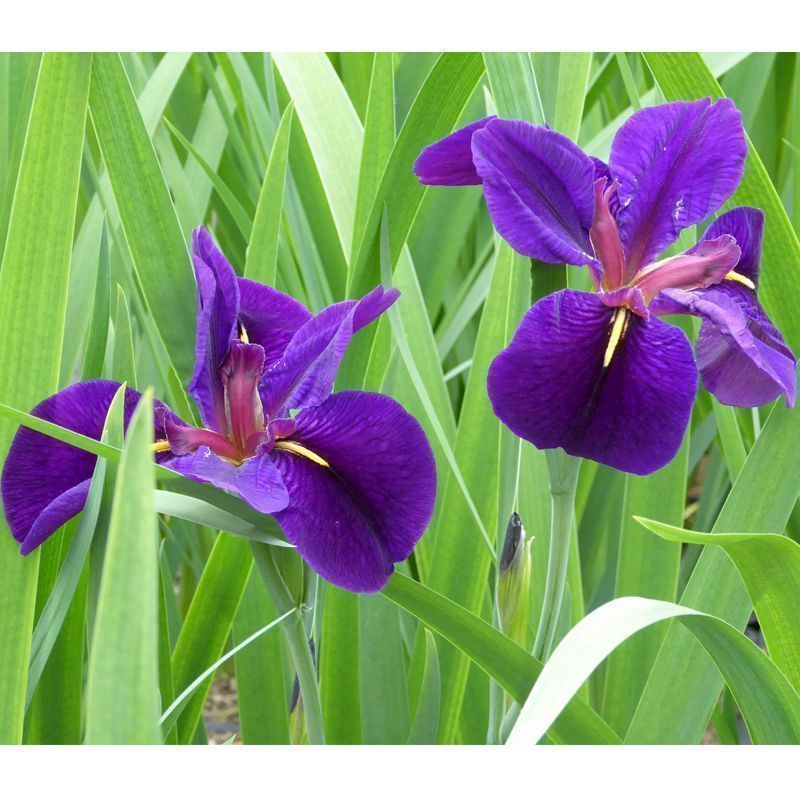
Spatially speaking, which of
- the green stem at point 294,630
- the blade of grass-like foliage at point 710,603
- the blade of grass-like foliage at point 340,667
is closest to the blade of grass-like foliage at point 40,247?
the green stem at point 294,630

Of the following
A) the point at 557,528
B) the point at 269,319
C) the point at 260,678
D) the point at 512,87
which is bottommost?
the point at 260,678

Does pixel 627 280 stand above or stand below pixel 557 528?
above

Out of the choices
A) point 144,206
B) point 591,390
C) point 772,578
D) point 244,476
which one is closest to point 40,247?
point 144,206

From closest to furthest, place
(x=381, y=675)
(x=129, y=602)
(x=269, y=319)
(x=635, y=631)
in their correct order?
(x=129, y=602) < (x=635, y=631) < (x=269, y=319) < (x=381, y=675)

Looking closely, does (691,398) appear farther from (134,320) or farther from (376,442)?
(134,320)

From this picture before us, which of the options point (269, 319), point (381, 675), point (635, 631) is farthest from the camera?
point (381, 675)

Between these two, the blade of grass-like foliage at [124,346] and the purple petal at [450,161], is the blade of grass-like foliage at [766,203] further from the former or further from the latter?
the blade of grass-like foliage at [124,346]

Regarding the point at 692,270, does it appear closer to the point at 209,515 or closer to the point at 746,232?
the point at 746,232
